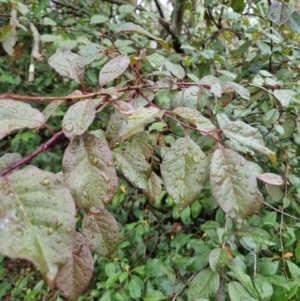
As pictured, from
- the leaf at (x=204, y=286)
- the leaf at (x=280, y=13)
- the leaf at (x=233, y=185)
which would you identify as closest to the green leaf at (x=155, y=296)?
the leaf at (x=204, y=286)

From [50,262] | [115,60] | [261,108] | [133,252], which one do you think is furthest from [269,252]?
[50,262]

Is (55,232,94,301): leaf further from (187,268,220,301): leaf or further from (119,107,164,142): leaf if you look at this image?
(187,268,220,301): leaf

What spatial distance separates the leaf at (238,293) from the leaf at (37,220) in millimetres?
607

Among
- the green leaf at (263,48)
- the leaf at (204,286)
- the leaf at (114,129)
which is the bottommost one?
the leaf at (204,286)

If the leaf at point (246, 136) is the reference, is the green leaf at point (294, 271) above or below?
below

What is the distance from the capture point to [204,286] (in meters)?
0.88

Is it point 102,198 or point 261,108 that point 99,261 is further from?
point 102,198

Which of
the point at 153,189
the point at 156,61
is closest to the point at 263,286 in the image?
the point at 153,189

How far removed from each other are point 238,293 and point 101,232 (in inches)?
16.6

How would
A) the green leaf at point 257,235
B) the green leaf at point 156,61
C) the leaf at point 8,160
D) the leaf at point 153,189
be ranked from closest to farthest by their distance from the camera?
1. the leaf at point 8,160
2. the leaf at point 153,189
3. the green leaf at point 156,61
4. the green leaf at point 257,235

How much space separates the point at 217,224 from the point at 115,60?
70 cm

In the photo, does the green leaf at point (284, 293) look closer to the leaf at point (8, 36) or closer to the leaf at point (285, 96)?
the leaf at point (285, 96)

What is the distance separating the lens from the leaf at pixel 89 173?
491mm

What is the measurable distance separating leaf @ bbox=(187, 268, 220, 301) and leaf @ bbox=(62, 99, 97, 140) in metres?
0.57
